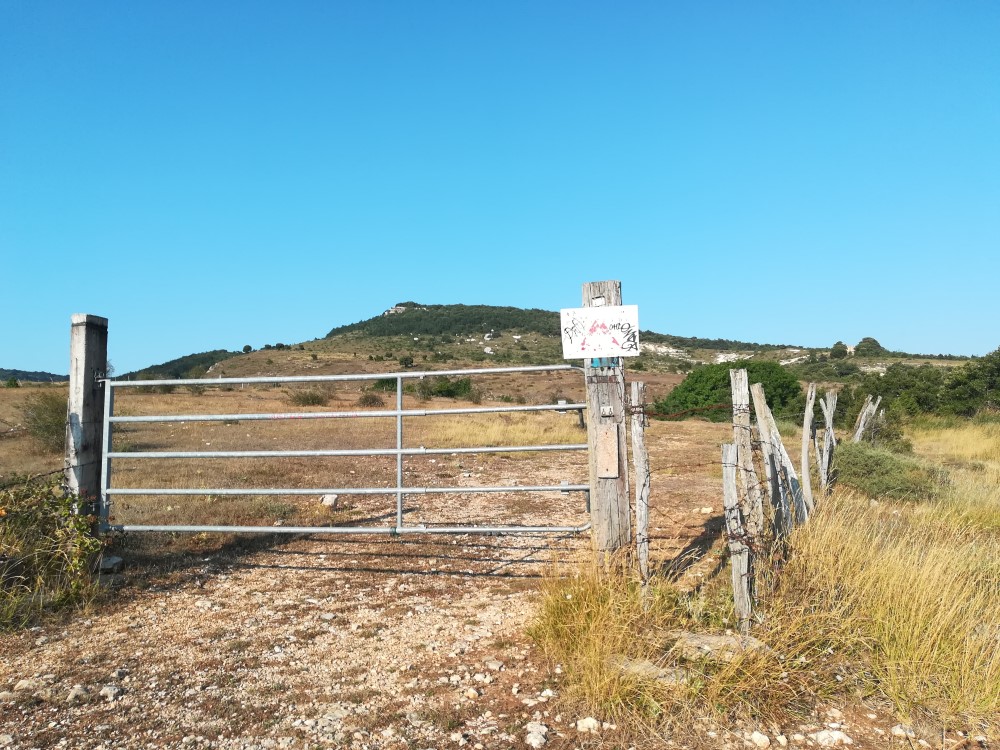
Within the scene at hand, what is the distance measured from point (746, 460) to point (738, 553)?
589mm

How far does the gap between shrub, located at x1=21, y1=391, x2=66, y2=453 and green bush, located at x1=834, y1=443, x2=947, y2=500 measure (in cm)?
1585

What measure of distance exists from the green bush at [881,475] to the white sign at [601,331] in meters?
6.67

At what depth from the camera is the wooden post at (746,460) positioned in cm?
405

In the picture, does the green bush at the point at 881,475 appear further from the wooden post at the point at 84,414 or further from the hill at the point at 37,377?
the hill at the point at 37,377

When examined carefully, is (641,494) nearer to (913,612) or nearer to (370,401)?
(913,612)

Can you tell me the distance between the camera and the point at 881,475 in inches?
383

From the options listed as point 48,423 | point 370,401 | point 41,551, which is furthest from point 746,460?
point 370,401

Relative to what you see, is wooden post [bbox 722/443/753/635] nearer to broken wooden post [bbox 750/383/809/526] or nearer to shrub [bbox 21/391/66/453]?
broken wooden post [bbox 750/383/809/526]

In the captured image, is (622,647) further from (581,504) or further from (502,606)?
(581,504)

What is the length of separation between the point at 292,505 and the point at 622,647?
592cm

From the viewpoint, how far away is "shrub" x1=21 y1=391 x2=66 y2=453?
1523cm

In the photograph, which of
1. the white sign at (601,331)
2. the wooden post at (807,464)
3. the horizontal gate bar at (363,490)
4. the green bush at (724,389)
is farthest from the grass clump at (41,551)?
the green bush at (724,389)

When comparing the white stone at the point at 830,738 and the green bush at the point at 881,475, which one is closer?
the white stone at the point at 830,738

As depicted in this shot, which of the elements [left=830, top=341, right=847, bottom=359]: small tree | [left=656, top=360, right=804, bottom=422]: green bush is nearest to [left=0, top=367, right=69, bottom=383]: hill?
[left=656, top=360, right=804, bottom=422]: green bush
